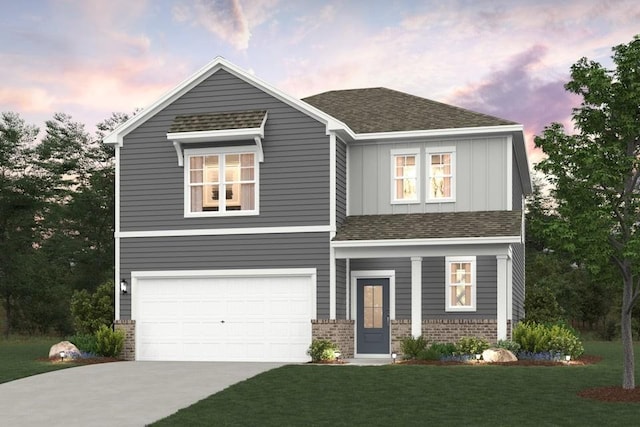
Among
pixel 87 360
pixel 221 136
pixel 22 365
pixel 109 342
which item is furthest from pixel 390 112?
pixel 22 365

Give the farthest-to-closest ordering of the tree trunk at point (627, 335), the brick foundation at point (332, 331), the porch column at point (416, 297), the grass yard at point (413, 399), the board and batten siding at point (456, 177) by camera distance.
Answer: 1. the board and batten siding at point (456, 177)
2. the brick foundation at point (332, 331)
3. the porch column at point (416, 297)
4. the tree trunk at point (627, 335)
5. the grass yard at point (413, 399)

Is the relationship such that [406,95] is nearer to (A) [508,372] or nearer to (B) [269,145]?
(B) [269,145]

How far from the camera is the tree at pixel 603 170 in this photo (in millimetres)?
15938

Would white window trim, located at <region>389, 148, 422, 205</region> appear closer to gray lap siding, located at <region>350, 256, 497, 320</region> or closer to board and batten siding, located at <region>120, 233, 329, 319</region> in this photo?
gray lap siding, located at <region>350, 256, 497, 320</region>

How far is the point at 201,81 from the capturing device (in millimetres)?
25438

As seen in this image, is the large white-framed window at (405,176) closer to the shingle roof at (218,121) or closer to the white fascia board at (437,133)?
the white fascia board at (437,133)

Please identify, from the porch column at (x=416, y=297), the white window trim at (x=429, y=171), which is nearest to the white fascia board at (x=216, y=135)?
the white window trim at (x=429, y=171)

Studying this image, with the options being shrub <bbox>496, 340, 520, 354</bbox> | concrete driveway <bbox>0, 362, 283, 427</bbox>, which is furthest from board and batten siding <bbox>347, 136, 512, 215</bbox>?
concrete driveway <bbox>0, 362, 283, 427</bbox>

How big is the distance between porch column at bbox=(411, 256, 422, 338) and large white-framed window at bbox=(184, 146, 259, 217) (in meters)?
4.72

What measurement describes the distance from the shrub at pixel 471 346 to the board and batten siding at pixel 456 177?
4193 millimetres

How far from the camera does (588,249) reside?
1598cm

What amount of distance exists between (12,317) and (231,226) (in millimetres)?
28999

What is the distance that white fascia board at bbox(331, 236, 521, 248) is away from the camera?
74.3 feet

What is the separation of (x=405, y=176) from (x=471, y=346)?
573cm
